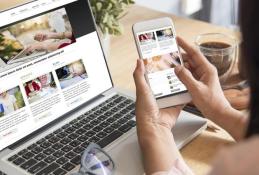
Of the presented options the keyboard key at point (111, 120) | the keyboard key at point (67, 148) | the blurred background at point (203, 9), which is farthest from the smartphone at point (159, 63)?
the blurred background at point (203, 9)

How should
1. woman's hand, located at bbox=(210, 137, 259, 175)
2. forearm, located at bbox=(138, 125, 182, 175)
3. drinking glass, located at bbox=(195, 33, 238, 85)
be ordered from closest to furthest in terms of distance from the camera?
1. woman's hand, located at bbox=(210, 137, 259, 175)
2. forearm, located at bbox=(138, 125, 182, 175)
3. drinking glass, located at bbox=(195, 33, 238, 85)

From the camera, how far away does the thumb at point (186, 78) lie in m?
0.92

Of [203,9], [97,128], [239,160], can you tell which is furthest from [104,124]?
[203,9]

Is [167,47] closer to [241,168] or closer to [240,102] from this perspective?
[240,102]

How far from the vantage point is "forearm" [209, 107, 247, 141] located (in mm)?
888

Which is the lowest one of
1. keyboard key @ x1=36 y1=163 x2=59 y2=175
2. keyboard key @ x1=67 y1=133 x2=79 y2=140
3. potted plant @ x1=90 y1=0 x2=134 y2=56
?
keyboard key @ x1=67 y1=133 x2=79 y2=140

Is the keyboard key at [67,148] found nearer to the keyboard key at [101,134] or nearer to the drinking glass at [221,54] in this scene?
the keyboard key at [101,134]

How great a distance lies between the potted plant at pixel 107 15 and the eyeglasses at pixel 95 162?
0.36m

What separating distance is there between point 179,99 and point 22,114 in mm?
320

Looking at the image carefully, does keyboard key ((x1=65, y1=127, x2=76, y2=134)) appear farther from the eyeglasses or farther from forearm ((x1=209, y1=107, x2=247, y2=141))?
forearm ((x1=209, y1=107, x2=247, y2=141))

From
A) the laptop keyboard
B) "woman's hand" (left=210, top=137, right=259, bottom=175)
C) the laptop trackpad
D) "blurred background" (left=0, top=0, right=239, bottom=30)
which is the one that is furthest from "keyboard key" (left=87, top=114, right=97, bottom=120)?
"blurred background" (left=0, top=0, right=239, bottom=30)

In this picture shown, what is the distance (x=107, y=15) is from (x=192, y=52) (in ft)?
0.79

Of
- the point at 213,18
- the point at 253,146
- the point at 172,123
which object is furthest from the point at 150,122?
the point at 213,18

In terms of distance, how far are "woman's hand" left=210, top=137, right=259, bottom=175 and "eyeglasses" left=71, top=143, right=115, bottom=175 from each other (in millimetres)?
494
